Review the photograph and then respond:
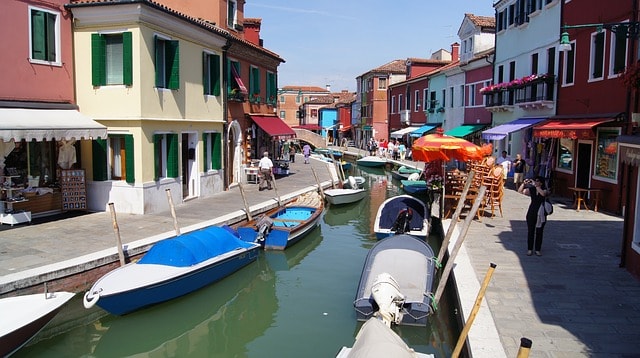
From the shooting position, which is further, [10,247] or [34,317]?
[10,247]

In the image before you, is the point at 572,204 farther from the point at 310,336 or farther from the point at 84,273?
the point at 84,273

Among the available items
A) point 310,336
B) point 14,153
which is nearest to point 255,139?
point 14,153

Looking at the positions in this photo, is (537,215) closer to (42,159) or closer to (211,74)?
(42,159)

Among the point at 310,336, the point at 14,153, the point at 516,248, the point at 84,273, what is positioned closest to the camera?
the point at 310,336

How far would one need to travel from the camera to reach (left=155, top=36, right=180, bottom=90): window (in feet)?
50.9

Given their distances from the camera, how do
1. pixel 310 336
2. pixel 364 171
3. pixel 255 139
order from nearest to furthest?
pixel 310 336 < pixel 255 139 < pixel 364 171

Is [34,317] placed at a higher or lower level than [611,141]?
lower

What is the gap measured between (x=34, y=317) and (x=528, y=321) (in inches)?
271

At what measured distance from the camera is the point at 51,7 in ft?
45.3

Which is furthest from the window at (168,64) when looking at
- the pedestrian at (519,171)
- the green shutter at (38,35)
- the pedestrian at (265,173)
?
the pedestrian at (519,171)

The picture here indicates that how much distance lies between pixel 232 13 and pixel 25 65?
36.6 ft

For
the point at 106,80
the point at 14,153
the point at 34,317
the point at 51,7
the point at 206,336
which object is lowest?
the point at 206,336

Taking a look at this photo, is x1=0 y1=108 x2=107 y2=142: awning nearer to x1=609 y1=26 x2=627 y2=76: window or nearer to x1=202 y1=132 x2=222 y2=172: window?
x1=202 y1=132 x2=222 y2=172: window

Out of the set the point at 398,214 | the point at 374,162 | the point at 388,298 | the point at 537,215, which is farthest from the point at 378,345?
the point at 374,162
